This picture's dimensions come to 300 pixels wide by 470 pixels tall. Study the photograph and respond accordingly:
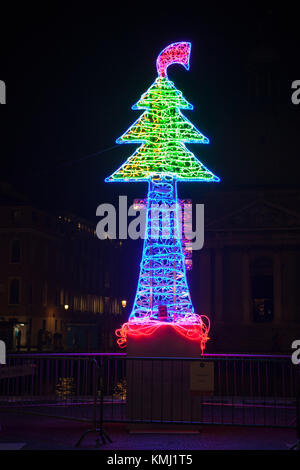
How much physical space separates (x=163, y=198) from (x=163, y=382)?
11.3ft

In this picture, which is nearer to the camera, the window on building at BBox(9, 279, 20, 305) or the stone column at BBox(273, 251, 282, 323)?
the window on building at BBox(9, 279, 20, 305)

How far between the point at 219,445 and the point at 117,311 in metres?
76.5

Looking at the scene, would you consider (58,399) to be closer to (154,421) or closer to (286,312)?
(154,421)

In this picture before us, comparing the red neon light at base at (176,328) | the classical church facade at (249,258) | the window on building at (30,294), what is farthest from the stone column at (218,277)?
the red neon light at base at (176,328)

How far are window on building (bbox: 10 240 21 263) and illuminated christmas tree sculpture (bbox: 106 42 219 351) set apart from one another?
50642mm

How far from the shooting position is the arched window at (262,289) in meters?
74.8

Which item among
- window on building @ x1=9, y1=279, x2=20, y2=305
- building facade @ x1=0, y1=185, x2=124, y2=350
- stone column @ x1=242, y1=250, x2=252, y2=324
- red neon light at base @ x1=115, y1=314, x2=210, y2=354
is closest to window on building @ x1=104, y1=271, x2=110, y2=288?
building facade @ x1=0, y1=185, x2=124, y2=350

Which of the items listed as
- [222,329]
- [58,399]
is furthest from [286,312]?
[58,399]

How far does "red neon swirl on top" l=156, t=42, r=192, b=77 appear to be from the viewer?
14664mm

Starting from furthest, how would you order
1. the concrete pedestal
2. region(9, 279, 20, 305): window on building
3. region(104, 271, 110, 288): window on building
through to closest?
1. region(104, 271, 110, 288): window on building
2. region(9, 279, 20, 305): window on building
3. the concrete pedestal

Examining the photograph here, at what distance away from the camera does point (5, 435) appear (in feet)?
42.1

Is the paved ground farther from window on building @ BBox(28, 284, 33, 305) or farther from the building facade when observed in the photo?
window on building @ BBox(28, 284, 33, 305)

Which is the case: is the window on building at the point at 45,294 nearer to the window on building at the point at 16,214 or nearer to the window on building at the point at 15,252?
the window on building at the point at 15,252

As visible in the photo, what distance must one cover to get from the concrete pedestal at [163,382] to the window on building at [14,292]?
162 ft
